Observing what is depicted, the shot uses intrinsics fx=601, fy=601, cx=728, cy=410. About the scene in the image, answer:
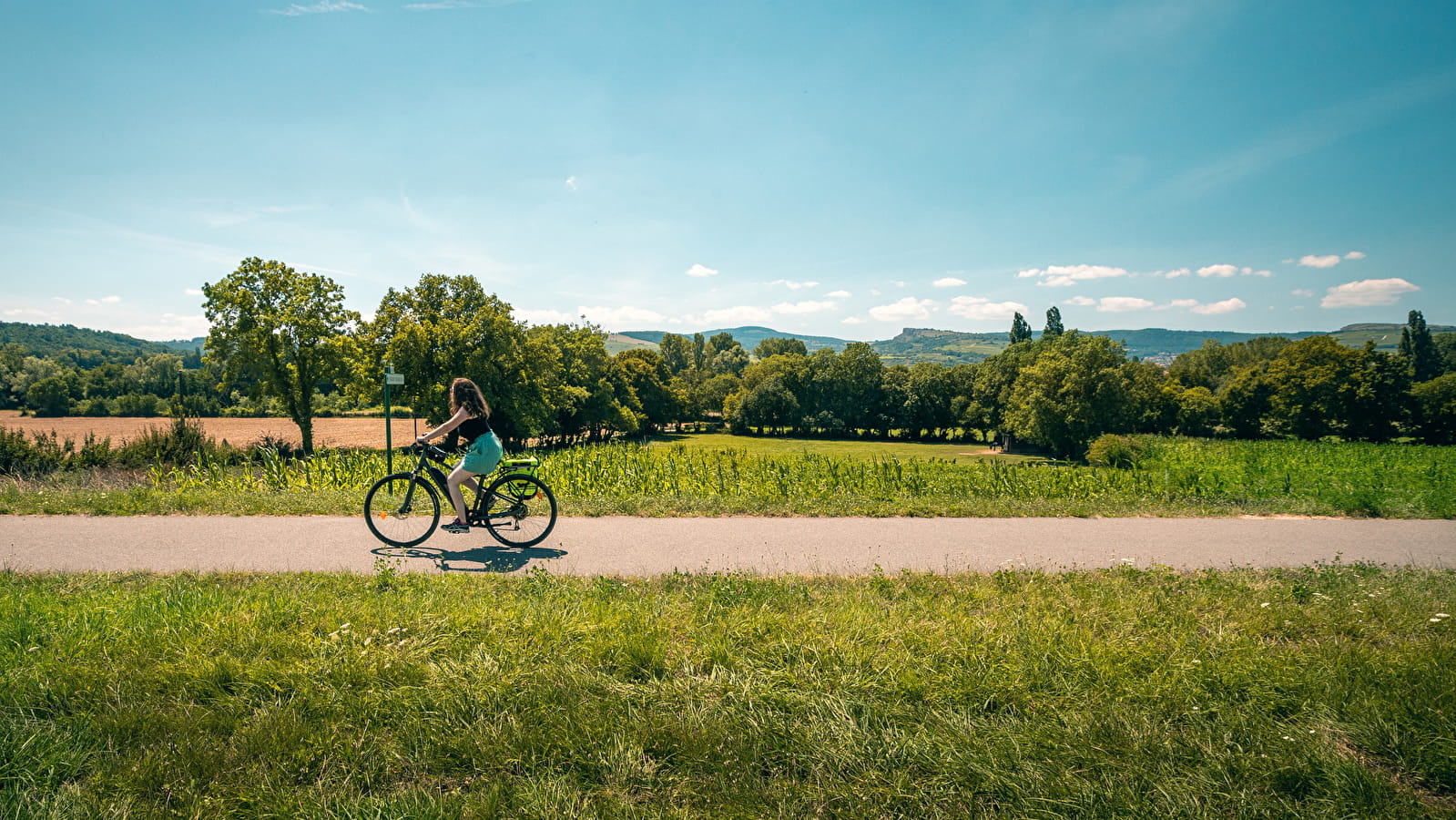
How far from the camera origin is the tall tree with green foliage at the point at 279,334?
34031 millimetres

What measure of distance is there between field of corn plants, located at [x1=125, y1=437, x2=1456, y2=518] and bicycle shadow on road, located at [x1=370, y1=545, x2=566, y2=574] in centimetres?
164

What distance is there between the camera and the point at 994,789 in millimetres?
2707

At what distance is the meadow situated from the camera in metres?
8.65

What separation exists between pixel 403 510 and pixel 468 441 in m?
1.13

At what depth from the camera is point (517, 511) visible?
278 inches

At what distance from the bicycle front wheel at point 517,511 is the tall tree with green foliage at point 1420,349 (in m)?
114

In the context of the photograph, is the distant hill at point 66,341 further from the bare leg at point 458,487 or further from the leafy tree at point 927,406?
the bare leg at point 458,487

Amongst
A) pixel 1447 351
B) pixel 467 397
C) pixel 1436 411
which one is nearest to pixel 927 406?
pixel 1436 411

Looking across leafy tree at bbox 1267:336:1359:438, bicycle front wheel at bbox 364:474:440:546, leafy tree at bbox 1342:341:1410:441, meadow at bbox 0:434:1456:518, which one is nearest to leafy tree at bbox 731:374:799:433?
leafy tree at bbox 1267:336:1359:438

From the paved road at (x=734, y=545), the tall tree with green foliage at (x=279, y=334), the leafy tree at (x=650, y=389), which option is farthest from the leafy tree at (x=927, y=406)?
the paved road at (x=734, y=545)

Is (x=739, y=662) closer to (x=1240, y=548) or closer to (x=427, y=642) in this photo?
(x=427, y=642)

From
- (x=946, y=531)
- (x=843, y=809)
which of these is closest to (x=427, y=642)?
(x=843, y=809)

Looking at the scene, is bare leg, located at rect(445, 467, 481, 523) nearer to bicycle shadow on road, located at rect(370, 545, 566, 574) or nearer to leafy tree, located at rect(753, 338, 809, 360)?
bicycle shadow on road, located at rect(370, 545, 566, 574)

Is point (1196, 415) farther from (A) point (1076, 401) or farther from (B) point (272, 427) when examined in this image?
(B) point (272, 427)
